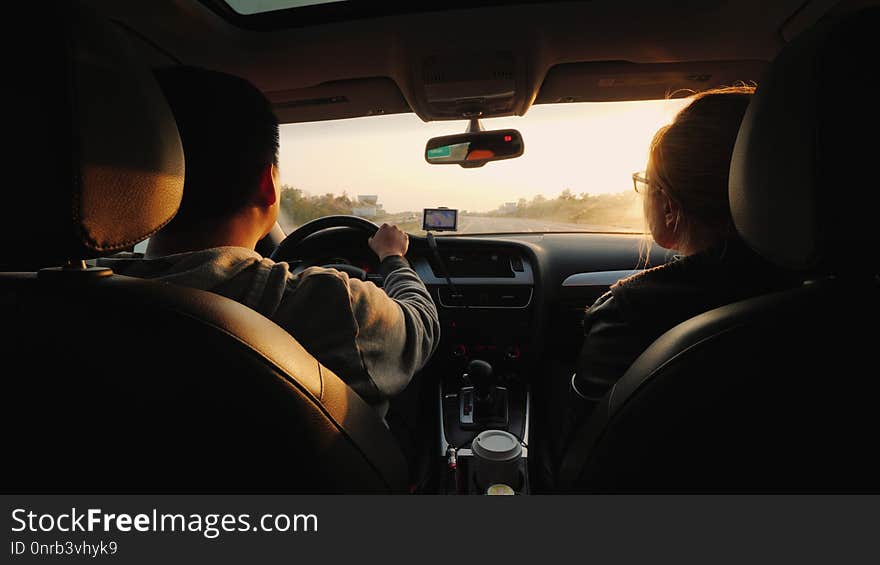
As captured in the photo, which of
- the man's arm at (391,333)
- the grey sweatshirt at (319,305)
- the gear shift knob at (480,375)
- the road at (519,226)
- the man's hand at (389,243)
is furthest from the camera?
the road at (519,226)

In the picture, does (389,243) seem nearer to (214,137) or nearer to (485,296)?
(214,137)

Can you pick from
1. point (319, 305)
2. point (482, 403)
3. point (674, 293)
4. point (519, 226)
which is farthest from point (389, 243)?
point (519, 226)

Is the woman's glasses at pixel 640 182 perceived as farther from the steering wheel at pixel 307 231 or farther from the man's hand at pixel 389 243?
the steering wheel at pixel 307 231

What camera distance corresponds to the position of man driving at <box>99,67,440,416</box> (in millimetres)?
1086

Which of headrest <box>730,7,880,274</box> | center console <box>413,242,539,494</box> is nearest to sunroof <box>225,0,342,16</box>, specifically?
center console <box>413,242,539,494</box>

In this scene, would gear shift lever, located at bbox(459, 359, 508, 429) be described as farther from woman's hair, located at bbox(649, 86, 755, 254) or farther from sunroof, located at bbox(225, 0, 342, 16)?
sunroof, located at bbox(225, 0, 342, 16)

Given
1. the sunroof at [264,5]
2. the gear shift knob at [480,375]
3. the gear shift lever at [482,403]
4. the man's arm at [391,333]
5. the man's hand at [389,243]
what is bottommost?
the gear shift lever at [482,403]

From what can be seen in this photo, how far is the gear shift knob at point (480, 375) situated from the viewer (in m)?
2.59

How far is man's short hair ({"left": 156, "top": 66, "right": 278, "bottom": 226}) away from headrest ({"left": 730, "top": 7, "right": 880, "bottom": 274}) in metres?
1.24

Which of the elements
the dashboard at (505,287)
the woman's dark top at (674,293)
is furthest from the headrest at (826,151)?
the dashboard at (505,287)

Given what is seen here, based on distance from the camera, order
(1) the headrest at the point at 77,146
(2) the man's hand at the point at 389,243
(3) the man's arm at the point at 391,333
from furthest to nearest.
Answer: (2) the man's hand at the point at 389,243
(3) the man's arm at the point at 391,333
(1) the headrest at the point at 77,146

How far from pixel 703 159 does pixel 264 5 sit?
2.28 metres
